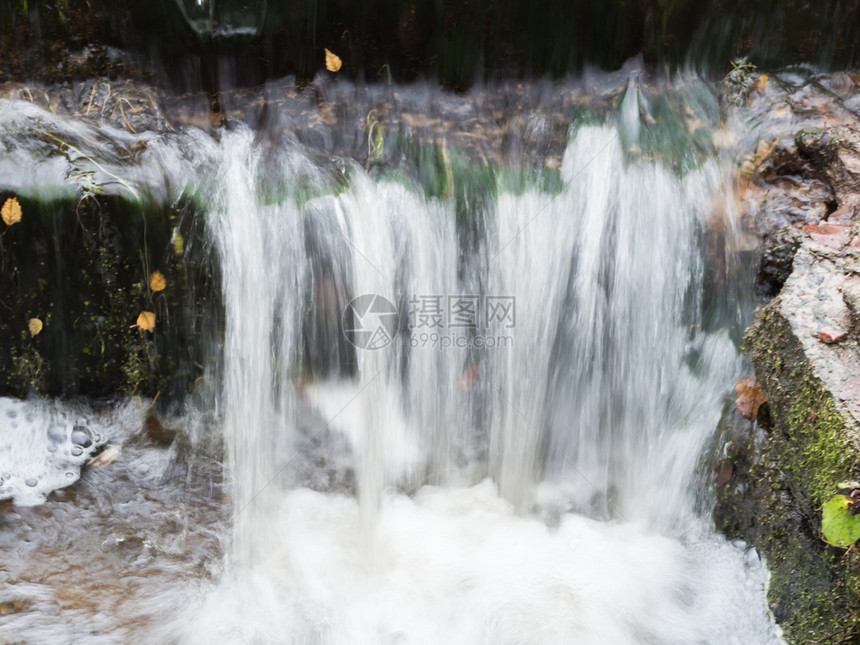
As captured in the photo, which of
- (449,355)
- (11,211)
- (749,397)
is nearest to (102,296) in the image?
(11,211)

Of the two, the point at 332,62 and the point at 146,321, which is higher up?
the point at 332,62

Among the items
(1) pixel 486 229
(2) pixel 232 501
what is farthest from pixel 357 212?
(2) pixel 232 501

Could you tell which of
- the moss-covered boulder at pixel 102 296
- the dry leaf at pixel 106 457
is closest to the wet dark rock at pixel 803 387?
the moss-covered boulder at pixel 102 296

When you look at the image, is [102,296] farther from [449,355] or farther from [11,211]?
[449,355]

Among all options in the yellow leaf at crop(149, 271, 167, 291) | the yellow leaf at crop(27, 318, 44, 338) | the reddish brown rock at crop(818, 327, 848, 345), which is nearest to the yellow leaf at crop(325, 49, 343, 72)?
the yellow leaf at crop(149, 271, 167, 291)

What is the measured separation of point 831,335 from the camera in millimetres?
2250

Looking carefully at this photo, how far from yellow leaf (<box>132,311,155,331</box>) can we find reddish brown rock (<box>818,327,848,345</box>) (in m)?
2.88

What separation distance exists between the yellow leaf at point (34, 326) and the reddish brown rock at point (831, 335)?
11.0ft

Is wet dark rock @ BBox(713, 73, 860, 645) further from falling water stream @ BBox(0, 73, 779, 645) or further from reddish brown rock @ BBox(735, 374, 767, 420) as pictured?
falling water stream @ BBox(0, 73, 779, 645)

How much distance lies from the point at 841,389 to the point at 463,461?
1917mm

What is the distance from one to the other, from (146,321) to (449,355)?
1510mm

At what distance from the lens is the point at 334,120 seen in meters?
3.83

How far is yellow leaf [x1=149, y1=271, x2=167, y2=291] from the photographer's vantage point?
3.35 meters

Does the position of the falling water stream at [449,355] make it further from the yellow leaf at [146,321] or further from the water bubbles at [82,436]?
the yellow leaf at [146,321]
